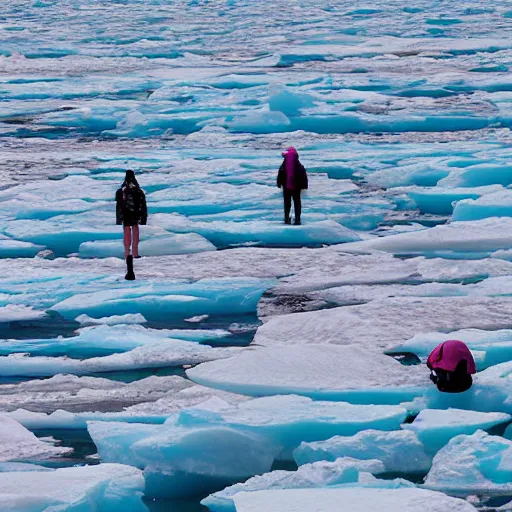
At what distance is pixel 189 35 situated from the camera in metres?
34.2

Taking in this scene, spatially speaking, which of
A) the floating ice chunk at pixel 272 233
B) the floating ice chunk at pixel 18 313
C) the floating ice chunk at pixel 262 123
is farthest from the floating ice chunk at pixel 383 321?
the floating ice chunk at pixel 262 123

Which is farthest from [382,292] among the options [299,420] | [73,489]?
[73,489]

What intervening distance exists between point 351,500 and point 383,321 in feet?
10.3

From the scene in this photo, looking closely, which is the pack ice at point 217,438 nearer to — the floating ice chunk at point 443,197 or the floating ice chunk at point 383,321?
the floating ice chunk at point 383,321

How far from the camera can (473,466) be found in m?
5.16

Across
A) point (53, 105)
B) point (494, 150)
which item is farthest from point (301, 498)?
point (53, 105)

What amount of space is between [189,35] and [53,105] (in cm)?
1186

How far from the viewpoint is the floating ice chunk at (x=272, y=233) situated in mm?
11188

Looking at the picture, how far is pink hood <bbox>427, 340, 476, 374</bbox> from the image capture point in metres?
6.18

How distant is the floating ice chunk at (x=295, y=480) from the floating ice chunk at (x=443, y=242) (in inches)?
213

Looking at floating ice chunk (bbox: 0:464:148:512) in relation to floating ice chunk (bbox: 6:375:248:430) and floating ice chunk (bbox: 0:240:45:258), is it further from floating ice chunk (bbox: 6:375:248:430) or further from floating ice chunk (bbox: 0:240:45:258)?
floating ice chunk (bbox: 0:240:45:258)

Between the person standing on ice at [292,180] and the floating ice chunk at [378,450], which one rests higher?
the person standing on ice at [292,180]

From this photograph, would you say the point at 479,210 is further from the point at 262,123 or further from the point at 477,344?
the point at 262,123

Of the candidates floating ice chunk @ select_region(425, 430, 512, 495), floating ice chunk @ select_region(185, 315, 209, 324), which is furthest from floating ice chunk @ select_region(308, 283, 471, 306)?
floating ice chunk @ select_region(425, 430, 512, 495)
